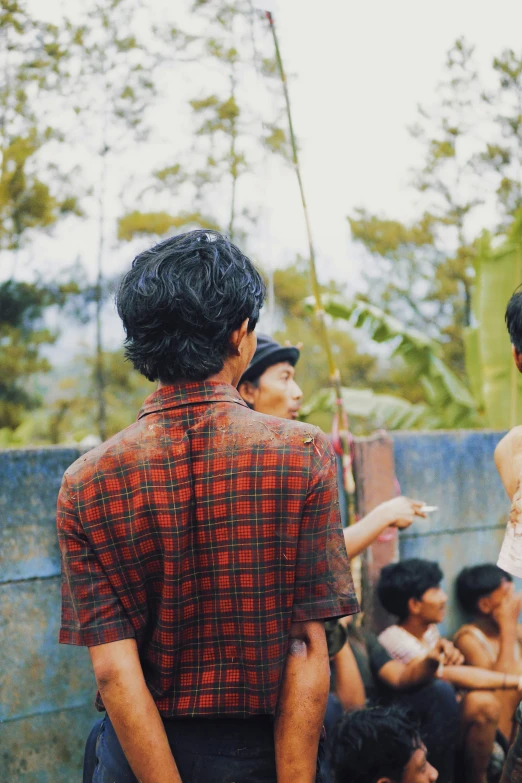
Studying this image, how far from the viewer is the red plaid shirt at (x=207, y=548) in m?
1.56

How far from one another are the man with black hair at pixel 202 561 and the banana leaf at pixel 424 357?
195 inches

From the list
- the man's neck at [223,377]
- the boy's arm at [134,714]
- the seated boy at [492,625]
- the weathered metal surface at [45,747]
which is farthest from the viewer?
the seated boy at [492,625]

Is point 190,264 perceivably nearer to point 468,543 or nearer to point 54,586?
point 54,586

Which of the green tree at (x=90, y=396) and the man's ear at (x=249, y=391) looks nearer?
the man's ear at (x=249, y=391)

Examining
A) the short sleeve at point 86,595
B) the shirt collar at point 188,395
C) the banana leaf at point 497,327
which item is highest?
the banana leaf at point 497,327

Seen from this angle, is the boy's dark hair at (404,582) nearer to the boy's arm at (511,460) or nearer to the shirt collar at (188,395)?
the boy's arm at (511,460)

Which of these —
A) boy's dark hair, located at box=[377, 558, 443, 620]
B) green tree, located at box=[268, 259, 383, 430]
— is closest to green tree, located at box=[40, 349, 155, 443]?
green tree, located at box=[268, 259, 383, 430]

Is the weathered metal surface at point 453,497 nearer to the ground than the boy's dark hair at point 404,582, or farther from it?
farther from it

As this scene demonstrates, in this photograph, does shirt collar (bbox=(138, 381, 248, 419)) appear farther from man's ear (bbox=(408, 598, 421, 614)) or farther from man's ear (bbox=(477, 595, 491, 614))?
man's ear (bbox=(477, 595, 491, 614))

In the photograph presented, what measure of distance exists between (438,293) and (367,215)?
6.17 feet

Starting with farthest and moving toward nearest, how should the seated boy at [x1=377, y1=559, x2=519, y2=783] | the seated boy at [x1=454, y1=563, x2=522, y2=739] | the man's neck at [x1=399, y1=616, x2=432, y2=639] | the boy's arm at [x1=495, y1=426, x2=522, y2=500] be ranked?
the seated boy at [x1=454, y1=563, x2=522, y2=739], the man's neck at [x1=399, y1=616, x2=432, y2=639], the seated boy at [x1=377, y1=559, x2=519, y2=783], the boy's arm at [x1=495, y1=426, x2=522, y2=500]

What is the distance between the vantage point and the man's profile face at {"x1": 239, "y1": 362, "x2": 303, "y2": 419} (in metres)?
3.01

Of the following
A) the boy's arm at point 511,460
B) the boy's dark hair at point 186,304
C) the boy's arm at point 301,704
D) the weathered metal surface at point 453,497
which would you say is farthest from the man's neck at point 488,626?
the boy's dark hair at point 186,304

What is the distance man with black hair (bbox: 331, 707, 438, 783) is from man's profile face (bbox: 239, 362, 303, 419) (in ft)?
3.76
